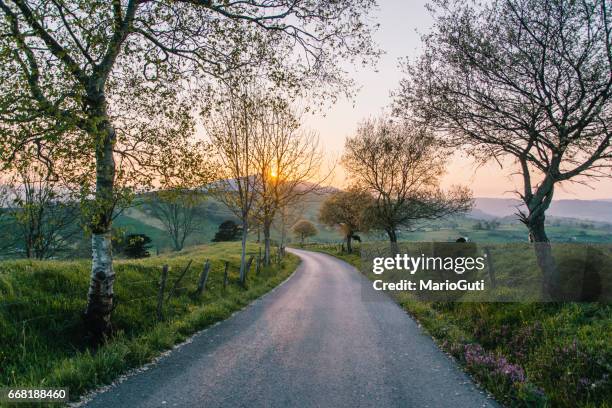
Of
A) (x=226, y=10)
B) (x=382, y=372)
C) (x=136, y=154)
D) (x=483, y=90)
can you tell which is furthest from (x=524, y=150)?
(x=136, y=154)

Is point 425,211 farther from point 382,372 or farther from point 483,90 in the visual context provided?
point 382,372

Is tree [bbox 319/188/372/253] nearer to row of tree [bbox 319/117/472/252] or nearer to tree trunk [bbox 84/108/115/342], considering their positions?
row of tree [bbox 319/117/472/252]

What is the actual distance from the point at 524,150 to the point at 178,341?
46.4 feet

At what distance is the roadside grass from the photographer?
736cm

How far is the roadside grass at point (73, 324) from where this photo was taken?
24.1 ft

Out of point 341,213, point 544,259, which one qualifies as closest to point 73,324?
point 544,259

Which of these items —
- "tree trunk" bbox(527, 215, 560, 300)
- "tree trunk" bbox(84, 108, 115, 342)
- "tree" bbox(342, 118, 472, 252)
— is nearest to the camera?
"tree trunk" bbox(84, 108, 115, 342)

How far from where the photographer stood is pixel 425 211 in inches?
1494

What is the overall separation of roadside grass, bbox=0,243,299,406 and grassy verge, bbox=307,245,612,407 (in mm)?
7473

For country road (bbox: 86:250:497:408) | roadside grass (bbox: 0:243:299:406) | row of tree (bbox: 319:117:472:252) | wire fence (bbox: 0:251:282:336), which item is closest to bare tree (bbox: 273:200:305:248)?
row of tree (bbox: 319:117:472:252)

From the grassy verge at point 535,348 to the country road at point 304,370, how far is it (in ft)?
1.73

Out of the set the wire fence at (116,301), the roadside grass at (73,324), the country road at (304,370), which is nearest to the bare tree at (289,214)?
the wire fence at (116,301)

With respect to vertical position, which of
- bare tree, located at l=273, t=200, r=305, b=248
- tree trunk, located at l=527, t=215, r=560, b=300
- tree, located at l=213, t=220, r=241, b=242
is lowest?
tree, located at l=213, t=220, r=241, b=242

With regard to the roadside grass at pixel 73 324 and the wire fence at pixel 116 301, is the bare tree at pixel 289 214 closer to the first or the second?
the wire fence at pixel 116 301
